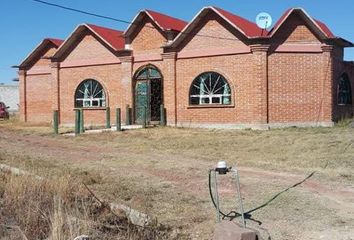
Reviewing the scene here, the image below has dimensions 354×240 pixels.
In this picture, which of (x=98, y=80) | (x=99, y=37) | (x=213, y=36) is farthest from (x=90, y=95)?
(x=213, y=36)

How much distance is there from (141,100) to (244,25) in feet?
20.8

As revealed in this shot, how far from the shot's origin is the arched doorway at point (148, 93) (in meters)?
27.0

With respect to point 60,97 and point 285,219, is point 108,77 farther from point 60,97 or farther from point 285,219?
point 285,219

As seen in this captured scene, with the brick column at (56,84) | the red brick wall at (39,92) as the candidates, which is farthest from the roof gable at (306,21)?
the red brick wall at (39,92)

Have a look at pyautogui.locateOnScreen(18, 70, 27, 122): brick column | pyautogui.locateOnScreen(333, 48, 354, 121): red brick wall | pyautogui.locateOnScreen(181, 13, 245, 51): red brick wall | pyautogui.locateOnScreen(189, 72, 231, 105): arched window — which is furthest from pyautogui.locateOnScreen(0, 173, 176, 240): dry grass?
pyautogui.locateOnScreen(18, 70, 27, 122): brick column

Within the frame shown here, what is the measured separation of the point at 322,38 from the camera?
24.1 meters

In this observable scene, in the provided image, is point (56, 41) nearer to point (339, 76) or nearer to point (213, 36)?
point (213, 36)

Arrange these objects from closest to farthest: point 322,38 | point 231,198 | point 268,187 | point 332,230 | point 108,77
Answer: point 332,230 → point 231,198 → point 268,187 → point 322,38 → point 108,77

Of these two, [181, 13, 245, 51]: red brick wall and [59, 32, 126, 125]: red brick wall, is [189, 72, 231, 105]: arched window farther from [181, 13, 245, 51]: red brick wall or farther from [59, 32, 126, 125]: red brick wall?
[59, 32, 126, 125]: red brick wall

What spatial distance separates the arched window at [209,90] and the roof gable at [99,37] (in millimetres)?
4825

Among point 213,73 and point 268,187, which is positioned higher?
point 213,73

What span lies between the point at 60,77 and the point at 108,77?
11.6 feet

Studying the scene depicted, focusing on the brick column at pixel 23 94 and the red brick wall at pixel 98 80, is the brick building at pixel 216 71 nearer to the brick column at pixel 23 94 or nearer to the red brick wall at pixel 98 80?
the red brick wall at pixel 98 80

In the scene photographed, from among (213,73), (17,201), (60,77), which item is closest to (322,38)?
(213,73)
